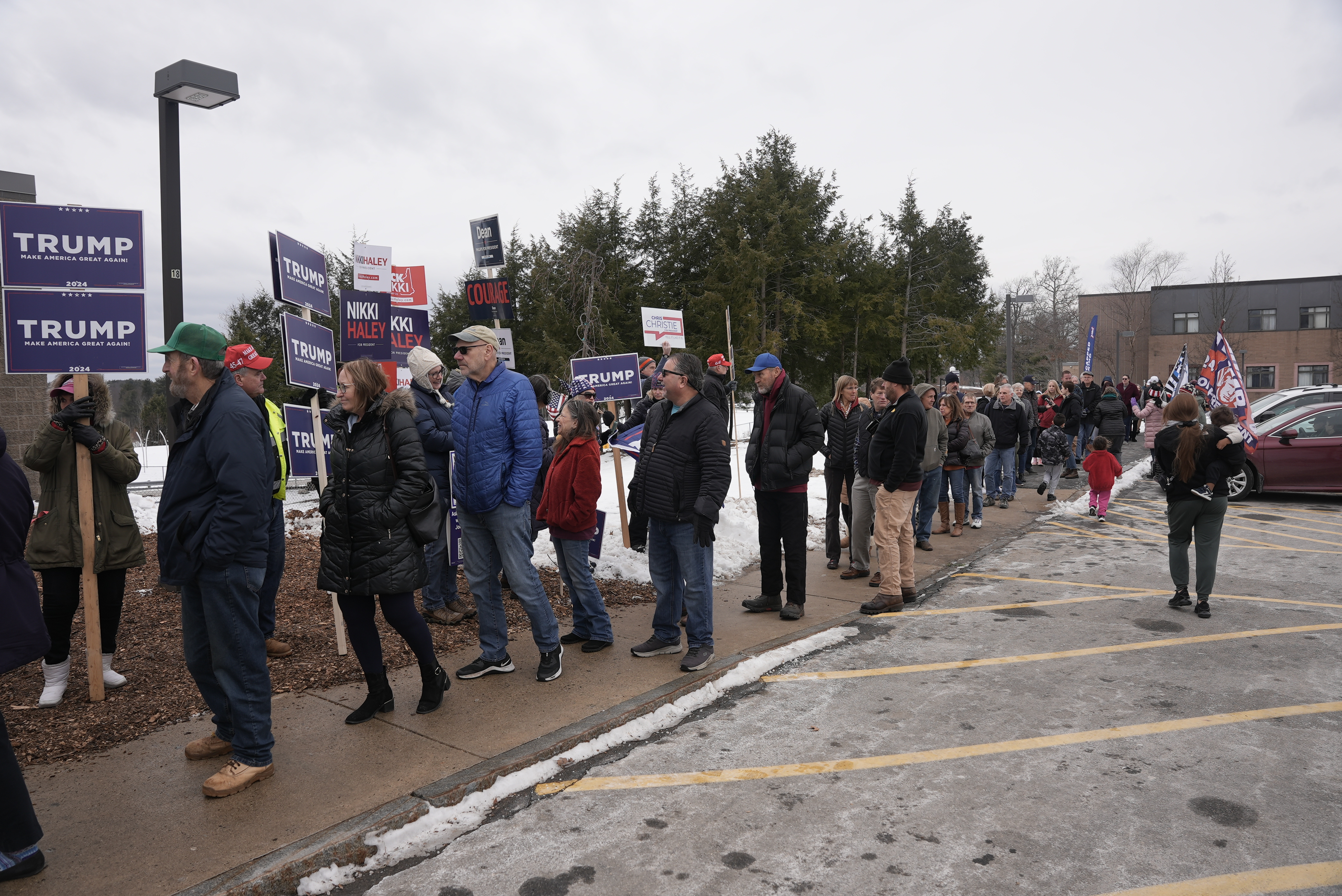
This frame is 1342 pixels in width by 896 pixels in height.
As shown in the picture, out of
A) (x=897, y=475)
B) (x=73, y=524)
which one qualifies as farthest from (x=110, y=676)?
(x=897, y=475)

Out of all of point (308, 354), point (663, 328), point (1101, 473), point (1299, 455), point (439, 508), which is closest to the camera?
point (439, 508)

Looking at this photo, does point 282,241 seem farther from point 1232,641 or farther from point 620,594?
point 1232,641

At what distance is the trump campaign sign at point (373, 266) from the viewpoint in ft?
28.3

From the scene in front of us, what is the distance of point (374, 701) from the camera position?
4.53m

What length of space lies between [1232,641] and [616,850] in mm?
5228

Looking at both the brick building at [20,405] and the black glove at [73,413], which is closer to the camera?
the black glove at [73,413]

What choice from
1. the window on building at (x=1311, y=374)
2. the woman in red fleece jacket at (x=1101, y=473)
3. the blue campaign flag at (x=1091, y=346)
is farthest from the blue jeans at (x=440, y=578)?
the window on building at (x=1311, y=374)

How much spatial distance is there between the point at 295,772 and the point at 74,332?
9.88 ft

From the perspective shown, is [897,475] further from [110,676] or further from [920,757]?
[110,676]

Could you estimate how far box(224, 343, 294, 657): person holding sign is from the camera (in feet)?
16.0

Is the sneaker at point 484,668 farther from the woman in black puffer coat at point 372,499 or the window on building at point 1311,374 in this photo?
the window on building at point 1311,374

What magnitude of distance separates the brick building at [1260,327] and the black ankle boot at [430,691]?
57.1m

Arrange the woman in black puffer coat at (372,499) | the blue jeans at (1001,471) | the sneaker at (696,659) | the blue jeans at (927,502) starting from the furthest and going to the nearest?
1. the blue jeans at (1001,471)
2. the blue jeans at (927,502)
3. the sneaker at (696,659)
4. the woman in black puffer coat at (372,499)

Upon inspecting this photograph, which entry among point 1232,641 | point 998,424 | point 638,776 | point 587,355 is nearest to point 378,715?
point 638,776
